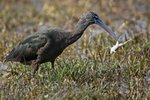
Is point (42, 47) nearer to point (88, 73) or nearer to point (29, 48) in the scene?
point (29, 48)

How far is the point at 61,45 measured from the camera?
24.3 feet

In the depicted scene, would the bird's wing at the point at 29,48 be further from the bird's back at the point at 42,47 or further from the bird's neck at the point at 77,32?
the bird's neck at the point at 77,32

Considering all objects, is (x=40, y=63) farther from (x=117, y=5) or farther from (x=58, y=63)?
(x=117, y=5)

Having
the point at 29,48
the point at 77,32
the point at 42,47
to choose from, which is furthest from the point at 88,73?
the point at 29,48

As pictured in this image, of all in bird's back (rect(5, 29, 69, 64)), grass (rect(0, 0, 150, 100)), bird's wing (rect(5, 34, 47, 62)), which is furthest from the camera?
bird's wing (rect(5, 34, 47, 62))

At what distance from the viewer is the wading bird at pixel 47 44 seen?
7406 mm

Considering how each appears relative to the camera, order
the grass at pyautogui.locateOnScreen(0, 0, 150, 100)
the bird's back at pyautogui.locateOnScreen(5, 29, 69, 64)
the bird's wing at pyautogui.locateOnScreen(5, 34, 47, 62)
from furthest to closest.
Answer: the bird's wing at pyautogui.locateOnScreen(5, 34, 47, 62), the bird's back at pyautogui.locateOnScreen(5, 29, 69, 64), the grass at pyautogui.locateOnScreen(0, 0, 150, 100)

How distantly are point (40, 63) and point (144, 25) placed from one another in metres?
4.30

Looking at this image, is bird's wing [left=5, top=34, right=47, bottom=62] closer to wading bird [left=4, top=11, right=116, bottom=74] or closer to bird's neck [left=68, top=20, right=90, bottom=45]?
wading bird [left=4, top=11, right=116, bottom=74]

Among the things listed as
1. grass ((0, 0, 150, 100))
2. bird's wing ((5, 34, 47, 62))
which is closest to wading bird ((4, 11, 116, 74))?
bird's wing ((5, 34, 47, 62))

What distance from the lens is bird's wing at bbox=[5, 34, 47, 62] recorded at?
296 inches

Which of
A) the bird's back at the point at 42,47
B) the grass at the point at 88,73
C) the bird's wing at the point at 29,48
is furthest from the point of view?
the bird's wing at the point at 29,48

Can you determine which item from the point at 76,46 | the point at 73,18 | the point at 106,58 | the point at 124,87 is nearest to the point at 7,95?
the point at 124,87

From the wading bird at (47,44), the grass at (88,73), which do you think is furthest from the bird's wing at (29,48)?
the grass at (88,73)
